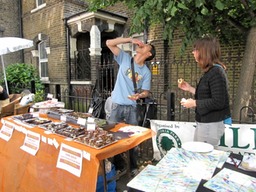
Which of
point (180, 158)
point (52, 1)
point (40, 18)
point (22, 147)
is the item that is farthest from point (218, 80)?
point (40, 18)

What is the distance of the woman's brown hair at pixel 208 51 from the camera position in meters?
2.04

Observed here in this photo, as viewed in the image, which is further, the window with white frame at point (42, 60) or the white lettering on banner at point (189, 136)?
the window with white frame at point (42, 60)

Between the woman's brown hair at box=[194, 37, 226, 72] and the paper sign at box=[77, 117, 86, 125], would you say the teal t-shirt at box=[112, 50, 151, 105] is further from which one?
the woman's brown hair at box=[194, 37, 226, 72]

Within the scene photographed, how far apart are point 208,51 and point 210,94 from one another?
1.28ft

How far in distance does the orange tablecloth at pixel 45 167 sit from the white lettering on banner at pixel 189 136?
0.65 meters

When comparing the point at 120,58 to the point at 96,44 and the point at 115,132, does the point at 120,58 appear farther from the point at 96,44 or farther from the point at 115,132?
the point at 96,44

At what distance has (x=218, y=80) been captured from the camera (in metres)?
1.98

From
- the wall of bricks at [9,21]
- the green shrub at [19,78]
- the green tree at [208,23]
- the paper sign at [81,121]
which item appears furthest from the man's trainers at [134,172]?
the wall of bricks at [9,21]

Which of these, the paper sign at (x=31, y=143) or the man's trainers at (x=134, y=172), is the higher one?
the paper sign at (x=31, y=143)

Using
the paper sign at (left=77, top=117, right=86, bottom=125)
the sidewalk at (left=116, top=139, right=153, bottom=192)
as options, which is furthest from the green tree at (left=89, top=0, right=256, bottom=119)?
the sidewalk at (left=116, top=139, right=153, bottom=192)

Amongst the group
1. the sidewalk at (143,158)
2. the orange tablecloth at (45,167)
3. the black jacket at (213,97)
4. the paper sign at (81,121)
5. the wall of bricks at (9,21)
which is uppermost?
the wall of bricks at (9,21)

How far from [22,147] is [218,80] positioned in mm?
2280

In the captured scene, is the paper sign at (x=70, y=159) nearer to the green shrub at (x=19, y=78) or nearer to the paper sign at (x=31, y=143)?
the paper sign at (x=31, y=143)

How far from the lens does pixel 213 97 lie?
200 centimetres
